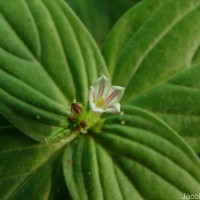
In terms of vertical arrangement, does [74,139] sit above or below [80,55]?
below

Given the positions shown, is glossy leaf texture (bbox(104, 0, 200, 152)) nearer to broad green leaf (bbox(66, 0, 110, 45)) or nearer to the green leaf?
the green leaf

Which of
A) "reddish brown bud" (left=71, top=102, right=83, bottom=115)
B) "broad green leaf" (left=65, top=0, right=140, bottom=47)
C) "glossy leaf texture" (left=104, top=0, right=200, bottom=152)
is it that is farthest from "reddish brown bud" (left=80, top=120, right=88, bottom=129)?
"broad green leaf" (left=65, top=0, right=140, bottom=47)

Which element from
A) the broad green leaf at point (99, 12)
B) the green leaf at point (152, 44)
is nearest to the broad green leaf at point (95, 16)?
the broad green leaf at point (99, 12)

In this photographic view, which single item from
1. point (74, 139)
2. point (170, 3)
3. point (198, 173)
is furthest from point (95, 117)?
point (170, 3)

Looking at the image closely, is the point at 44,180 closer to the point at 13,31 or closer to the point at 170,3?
the point at 13,31

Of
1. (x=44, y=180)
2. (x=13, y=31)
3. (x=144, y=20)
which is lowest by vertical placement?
(x=44, y=180)

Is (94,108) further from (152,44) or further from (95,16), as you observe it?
(95,16)
